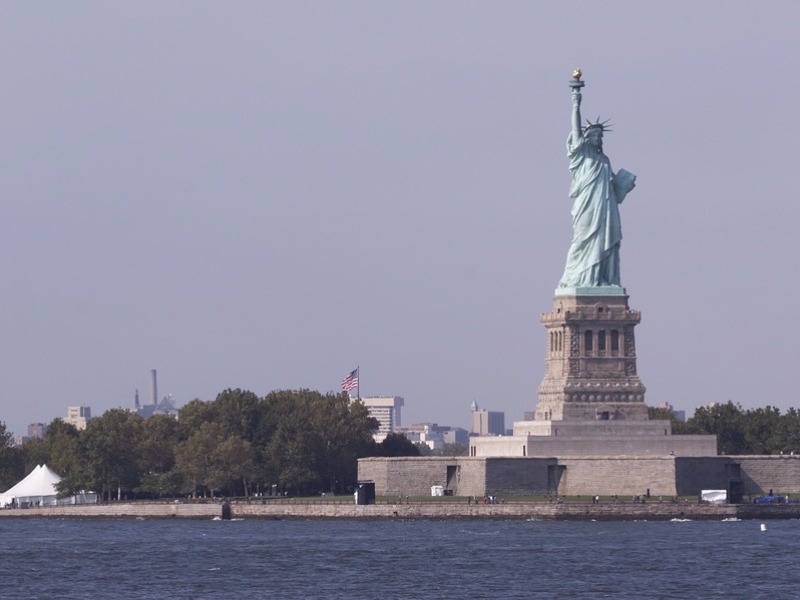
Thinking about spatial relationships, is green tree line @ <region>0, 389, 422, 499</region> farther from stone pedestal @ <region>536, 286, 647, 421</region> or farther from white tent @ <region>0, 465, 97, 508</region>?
stone pedestal @ <region>536, 286, 647, 421</region>

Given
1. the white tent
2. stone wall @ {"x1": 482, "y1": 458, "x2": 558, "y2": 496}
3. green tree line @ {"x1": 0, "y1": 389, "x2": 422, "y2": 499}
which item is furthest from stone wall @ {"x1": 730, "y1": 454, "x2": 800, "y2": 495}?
the white tent

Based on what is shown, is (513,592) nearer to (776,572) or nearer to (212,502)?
(776,572)

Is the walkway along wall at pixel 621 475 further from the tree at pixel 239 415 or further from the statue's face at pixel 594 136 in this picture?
the tree at pixel 239 415

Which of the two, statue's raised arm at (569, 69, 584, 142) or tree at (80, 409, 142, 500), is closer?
statue's raised arm at (569, 69, 584, 142)

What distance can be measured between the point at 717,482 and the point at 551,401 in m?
10.2

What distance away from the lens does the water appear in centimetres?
8456

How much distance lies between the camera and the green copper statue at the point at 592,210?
126 m

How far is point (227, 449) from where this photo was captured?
134875 mm

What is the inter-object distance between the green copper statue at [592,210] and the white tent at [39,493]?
36.3 meters

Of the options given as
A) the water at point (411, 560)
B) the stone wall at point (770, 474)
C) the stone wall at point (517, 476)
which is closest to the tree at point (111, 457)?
the water at point (411, 560)

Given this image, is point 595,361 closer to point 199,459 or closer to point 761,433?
point 761,433

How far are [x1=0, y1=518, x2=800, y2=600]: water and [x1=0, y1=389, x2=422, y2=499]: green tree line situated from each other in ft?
45.9

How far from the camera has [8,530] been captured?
127875 mm

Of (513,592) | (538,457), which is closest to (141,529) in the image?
(538,457)
